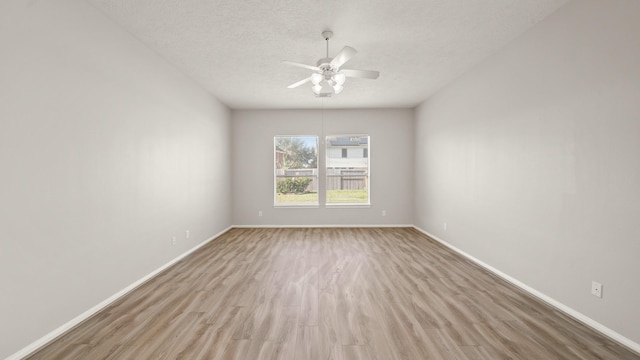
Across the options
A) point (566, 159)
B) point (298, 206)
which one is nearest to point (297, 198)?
point (298, 206)

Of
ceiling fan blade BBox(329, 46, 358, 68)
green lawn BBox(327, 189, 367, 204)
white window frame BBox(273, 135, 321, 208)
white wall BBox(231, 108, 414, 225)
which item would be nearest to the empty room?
ceiling fan blade BBox(329, 46, 358, 68)

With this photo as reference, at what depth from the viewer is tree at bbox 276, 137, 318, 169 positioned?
6.59 meters

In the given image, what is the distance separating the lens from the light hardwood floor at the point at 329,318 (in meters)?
1.92

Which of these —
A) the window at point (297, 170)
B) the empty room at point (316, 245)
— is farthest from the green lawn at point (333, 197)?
the empty room at point (316, 245)

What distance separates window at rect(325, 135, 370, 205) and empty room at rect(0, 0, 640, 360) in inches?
76.0

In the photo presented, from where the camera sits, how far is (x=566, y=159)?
2.50 m

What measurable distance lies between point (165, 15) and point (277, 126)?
12.6 feet

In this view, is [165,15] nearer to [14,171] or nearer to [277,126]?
[14,171]

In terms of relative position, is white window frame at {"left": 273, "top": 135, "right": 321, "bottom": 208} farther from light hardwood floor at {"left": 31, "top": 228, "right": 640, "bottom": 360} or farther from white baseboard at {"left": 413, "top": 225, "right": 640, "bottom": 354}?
white baseboard at {"left": 413, "top": 225, "right": 640, "bottom": 354}

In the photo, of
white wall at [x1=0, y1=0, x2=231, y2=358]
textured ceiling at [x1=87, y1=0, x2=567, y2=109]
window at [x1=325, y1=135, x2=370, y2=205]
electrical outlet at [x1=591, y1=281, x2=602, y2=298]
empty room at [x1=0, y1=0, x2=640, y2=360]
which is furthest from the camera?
window at [x1=325, y1=135, x2=370, y2=205]

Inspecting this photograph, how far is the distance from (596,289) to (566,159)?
1.13 meters

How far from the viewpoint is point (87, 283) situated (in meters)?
2.40

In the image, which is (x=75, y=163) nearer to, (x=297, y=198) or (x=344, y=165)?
(x=297, y=198)

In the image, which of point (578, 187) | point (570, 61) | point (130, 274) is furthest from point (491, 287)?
point (130, 274)
